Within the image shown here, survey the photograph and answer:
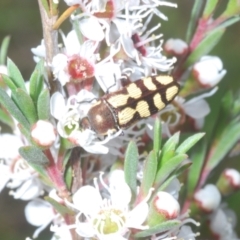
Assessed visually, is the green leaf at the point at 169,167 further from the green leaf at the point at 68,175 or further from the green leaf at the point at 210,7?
Result: the green leaf at the point at 210,7

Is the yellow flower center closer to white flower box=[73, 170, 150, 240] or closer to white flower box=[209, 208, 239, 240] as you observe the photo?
white flower box=[73, 170, 150, 240]

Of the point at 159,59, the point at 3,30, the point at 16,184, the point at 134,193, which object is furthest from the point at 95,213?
the point at 3,30

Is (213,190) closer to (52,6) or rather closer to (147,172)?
(147,172)

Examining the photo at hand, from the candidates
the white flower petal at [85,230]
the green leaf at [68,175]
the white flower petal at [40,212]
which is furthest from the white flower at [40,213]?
the white flower petal at [85,230]

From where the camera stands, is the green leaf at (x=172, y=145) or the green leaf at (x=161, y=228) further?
the green leaf at (x=172, y=145)

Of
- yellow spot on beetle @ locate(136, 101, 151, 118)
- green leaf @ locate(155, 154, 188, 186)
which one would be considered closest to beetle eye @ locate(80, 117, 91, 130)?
yellow spot on beetle @ locate(136, 101, 151, 118)

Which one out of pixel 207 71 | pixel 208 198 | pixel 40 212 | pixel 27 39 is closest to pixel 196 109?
pixel 207 71

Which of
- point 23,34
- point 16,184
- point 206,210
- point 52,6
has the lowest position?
point 23,34
